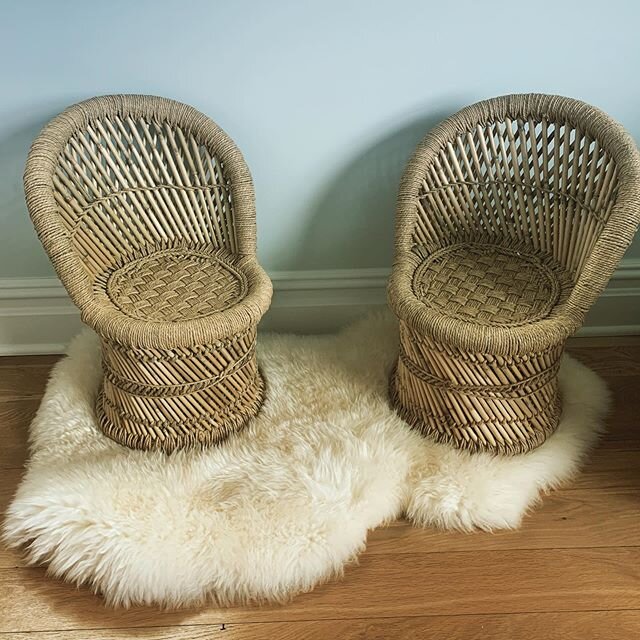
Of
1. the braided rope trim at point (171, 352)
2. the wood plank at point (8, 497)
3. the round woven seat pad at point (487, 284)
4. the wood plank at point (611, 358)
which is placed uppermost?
the round woven seat pad at point (487, 284)

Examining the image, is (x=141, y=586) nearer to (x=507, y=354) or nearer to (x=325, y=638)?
(x=325, y=638)

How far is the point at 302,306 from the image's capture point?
2.06 m

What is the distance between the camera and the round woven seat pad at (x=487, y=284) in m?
1.58

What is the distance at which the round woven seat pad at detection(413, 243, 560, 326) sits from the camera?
62.4 inches

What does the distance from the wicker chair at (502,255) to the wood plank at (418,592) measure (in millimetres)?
277

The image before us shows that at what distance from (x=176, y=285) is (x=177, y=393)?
24 centimetres

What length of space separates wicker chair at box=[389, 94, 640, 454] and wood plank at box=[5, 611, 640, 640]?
394 millimetres

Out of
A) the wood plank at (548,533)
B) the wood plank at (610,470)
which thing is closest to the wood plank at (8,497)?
the wood plank at (548,533)

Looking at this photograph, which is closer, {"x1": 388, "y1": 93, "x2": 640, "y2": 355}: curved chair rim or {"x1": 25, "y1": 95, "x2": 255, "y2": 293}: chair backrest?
{"x1": 388, "y1": 93, "x2": 640, "y2": 355}: curved chair rim

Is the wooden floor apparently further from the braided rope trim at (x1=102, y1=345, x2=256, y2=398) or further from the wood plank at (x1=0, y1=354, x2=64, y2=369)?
the wood plank at (x1=0, y1=354, x2=64, y2=369)

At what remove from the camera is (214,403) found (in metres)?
1.67

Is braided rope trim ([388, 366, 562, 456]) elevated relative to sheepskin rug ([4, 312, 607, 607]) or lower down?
elevated

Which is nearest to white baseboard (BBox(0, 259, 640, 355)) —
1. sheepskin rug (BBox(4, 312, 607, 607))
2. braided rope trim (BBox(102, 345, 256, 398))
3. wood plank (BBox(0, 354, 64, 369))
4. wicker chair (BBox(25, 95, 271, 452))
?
wood plank (BBox(0, 354, 64, 369))

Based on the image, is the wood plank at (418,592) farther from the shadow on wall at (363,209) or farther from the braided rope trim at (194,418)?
the shadow on wall at (363,209)
